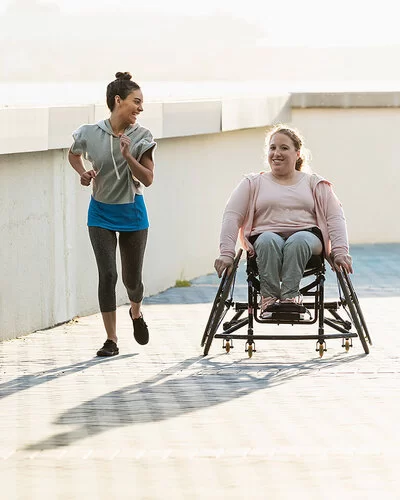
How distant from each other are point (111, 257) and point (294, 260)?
3.71 ft

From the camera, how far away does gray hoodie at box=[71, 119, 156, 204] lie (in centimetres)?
816

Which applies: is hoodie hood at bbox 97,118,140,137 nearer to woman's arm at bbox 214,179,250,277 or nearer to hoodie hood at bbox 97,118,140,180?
hoodie hood at bbox 97,118,140,180

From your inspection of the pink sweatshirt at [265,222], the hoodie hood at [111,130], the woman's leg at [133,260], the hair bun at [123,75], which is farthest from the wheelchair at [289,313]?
the hair bun at [123,75]

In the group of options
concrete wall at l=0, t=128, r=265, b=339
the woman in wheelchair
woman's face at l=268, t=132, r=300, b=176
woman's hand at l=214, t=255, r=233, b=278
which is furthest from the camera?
concrete wall at l=0, t=128, r=265, b=339

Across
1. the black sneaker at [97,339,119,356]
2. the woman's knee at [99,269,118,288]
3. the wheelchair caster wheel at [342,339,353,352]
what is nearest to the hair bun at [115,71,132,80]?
the woman's knee at [99,269,118,288]

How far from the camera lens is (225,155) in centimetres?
1328

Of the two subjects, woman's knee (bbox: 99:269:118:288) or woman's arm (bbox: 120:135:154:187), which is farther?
woman's knee (bbox: 99:269:118:288)

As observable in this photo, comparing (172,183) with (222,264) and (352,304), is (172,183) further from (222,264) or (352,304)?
(352,304)

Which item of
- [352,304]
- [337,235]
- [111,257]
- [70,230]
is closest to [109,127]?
[111,257]

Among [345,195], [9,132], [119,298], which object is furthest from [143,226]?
[345,195]

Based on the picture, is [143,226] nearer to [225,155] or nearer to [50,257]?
[50,257]

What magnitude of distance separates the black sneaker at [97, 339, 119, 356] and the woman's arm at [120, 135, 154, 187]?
1070 millimetres

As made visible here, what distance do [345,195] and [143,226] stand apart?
23.3ft

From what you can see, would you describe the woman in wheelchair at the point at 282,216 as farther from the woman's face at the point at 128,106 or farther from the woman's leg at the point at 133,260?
the woman's face at the point at 128,106
